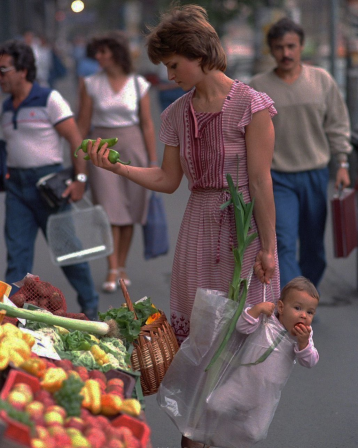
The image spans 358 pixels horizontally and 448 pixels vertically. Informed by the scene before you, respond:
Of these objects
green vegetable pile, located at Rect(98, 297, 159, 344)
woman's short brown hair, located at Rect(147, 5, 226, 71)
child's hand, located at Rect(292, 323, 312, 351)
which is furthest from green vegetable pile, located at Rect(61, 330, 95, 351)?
woman's short brown hair, located at Rect(147, 5, 226, 71)

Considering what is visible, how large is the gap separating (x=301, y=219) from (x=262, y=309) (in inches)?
94.9

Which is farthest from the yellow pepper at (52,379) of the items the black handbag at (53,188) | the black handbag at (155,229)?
the black handbag at (155,229)

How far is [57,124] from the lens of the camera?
4992 mm

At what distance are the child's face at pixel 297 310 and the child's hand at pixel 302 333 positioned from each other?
0.06ft

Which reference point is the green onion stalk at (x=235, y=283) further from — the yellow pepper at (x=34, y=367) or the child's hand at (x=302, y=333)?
the yellow pepper at (x=34, y=367)

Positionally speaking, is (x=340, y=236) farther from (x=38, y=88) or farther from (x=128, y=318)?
(x=128, y=318)

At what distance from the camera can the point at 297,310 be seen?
3002 mm

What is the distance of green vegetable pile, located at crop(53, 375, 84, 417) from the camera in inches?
88.5

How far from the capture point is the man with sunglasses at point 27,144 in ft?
16.2

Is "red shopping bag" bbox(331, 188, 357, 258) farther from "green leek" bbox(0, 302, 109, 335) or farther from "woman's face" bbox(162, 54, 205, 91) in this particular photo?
"green leek" bbox(0, 302, 109, 335)

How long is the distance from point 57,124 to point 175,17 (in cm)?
215

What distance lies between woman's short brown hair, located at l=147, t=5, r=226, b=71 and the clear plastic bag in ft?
3.02

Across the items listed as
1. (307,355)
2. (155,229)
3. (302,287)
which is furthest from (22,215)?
(307,355)

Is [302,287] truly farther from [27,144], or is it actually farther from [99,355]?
[27,144]
